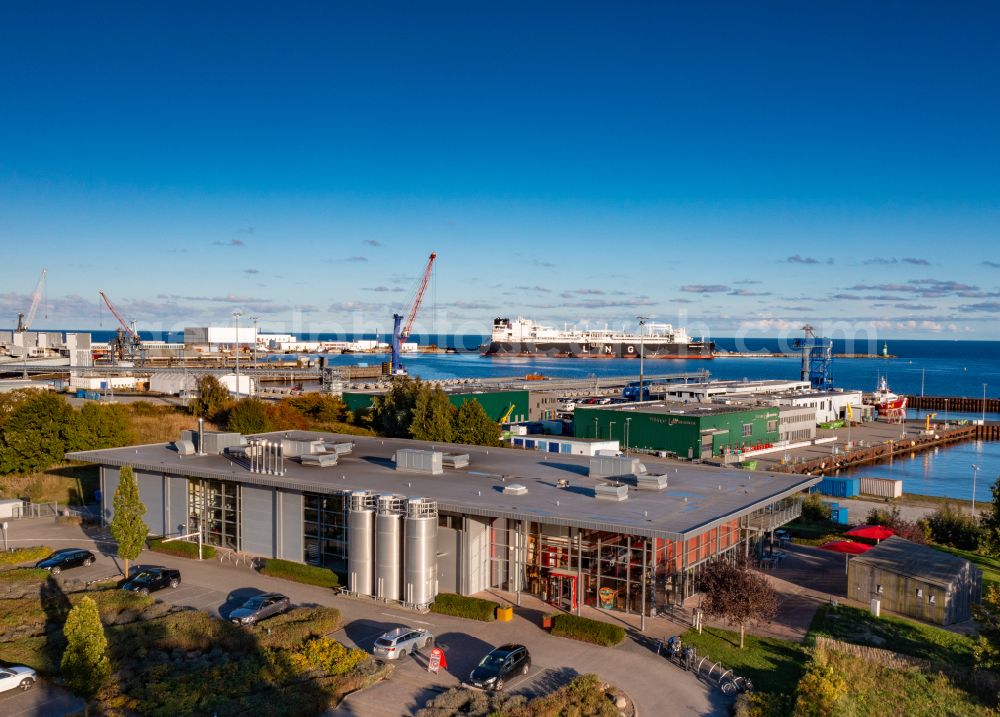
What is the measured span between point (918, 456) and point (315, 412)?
50.6m

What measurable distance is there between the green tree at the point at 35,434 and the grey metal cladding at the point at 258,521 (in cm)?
1566

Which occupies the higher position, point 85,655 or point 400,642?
point 85,655

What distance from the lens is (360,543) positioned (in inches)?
854

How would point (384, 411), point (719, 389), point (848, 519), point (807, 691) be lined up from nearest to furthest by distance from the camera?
1. point (807, 691)
2. point (848, 519)
3. point (384, 411)
4. point (719, 389)

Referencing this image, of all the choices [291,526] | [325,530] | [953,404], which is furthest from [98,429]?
[953,404]

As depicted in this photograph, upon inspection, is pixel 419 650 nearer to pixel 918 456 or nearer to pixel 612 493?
pixel 612 493

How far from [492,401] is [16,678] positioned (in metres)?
45.9

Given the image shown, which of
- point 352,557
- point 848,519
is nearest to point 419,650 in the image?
point 352,557

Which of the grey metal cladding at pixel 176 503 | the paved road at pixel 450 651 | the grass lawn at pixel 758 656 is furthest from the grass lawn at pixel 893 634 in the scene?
the grey metal cladding at pixel 176 503

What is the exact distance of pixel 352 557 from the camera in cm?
2186

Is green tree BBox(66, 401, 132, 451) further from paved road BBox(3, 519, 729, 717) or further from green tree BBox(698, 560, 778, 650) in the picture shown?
green tree BBox(698, 560, 778, 650)

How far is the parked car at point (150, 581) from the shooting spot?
21953 millimetres

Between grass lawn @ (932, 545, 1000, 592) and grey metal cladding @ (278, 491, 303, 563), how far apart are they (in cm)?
2125

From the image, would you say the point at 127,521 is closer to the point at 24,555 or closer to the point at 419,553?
the point at 24,555
